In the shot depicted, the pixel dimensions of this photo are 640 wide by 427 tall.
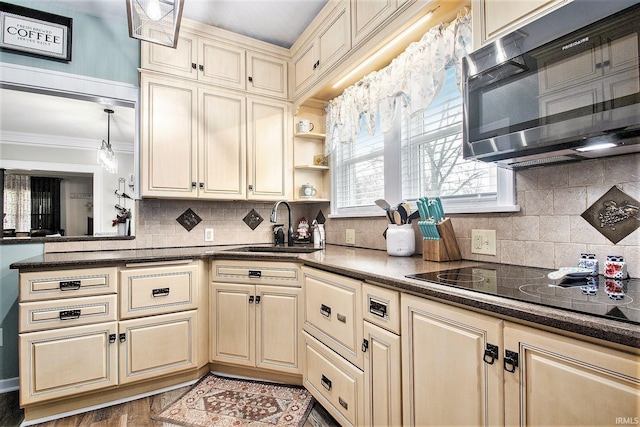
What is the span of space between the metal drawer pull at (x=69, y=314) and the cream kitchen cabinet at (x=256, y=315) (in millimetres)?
756

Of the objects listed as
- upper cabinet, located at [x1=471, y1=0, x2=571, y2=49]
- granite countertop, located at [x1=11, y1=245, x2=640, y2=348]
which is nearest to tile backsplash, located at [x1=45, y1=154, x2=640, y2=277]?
granite countertop, located at [x1=11, y1=245, x2=640, y2=348]

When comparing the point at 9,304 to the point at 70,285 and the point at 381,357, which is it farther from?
the point at 381,357

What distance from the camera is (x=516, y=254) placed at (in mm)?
1460

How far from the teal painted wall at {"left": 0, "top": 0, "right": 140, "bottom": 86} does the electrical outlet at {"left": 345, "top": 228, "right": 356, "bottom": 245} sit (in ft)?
6.54

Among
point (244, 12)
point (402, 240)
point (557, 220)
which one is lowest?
point (402, 240)

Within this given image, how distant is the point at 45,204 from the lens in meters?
5.56

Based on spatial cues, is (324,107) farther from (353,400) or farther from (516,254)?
(353,400)

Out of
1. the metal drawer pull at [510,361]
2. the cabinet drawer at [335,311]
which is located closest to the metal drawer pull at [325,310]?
the cabinet drawer at [335,311]

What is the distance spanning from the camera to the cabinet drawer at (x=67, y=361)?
1.78m

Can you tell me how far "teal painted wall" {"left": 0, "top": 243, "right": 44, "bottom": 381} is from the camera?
2.17 metres

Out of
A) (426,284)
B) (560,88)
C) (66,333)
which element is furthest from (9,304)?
(560,88)

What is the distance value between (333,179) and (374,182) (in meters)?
0.52

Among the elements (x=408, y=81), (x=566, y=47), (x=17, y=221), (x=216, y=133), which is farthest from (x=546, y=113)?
(x=17, y=221)

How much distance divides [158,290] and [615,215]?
7.59ft
